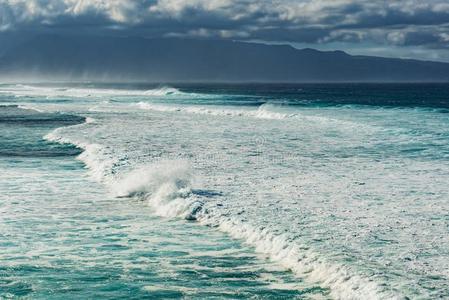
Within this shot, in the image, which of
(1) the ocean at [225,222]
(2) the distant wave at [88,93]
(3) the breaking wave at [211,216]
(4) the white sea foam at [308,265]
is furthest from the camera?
(2) the distant wave at [88,93]

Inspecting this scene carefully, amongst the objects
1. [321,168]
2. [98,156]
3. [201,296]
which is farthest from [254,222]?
[98,156]

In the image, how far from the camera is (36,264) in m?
11.7

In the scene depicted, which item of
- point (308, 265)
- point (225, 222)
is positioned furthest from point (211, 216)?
point (308, 265)

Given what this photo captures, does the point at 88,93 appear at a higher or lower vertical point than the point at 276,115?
higher

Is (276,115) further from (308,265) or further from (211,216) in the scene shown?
(308,265)

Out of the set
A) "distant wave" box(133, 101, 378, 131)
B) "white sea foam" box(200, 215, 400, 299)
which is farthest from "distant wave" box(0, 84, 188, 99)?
"white sea foam" box(200, 215, 400, 299)

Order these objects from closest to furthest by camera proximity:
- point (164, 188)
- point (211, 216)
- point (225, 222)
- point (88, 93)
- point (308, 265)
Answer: point (308, 265)
point (225, 222)
point (211, 216)
point (164, 188)
point (88, 93)

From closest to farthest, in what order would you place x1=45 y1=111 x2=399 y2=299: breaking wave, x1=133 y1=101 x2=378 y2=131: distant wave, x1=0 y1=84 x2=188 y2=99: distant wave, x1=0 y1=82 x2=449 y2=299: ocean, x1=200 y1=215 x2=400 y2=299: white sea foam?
x1=200 y1=215 x2=400 y2=299: white sea foam → x1=45 y1=111 x2=399 y2=299: breaking wave → x1=0 y1=82 x2=449 y2=299: ocean → x1=133 y1=101 x2=378 y2=131: distant wave → x1=0 y1=84 x2=188 y2=99: distant wave

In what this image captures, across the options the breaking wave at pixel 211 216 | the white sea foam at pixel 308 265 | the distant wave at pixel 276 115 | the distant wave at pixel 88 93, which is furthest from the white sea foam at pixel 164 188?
the distant wave at pixel 88 93

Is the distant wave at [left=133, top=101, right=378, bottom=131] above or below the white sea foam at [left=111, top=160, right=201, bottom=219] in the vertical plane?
below

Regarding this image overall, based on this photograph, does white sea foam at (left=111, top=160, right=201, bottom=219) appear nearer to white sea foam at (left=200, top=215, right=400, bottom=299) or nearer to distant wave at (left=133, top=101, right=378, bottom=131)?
white sea foam at (left=200, top=215, right=400, bottom=299)

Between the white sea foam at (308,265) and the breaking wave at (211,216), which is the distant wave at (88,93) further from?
the white sea foam at (308,265)

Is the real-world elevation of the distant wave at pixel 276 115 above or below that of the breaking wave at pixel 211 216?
below

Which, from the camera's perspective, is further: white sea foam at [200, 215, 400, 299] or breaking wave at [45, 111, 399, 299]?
breaking wave at [45, 111, 399, 299]
